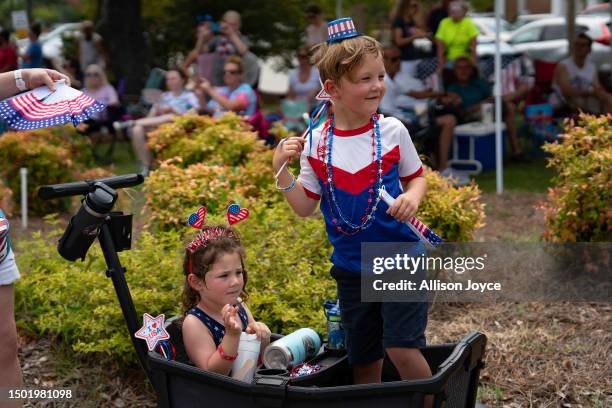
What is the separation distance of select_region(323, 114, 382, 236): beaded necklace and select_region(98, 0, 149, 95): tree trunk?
12.0 meters

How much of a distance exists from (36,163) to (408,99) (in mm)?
4156

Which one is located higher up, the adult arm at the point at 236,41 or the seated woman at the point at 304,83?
the adult arm at the point at 236,41

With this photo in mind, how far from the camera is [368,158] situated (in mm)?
3230

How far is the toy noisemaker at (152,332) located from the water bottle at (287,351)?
38cm

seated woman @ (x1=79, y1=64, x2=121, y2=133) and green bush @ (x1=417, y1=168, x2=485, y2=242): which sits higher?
green bush @ (x1=417, y1=168, x2=485, y2=242)

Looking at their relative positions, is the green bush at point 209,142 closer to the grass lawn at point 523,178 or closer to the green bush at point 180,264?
the green bush at point 180,264

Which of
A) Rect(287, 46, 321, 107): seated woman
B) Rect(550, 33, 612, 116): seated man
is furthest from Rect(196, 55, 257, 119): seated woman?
Rect(550, 33, 612, 116): seated man

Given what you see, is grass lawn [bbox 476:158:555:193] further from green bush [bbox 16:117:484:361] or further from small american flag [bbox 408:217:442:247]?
small american flag [bbox 408:217:442:247]

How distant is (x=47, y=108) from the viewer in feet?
10.5

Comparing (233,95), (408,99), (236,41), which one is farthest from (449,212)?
(236,41)

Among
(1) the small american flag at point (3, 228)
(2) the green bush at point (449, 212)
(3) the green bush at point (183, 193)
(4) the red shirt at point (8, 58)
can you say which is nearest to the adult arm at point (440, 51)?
(3) the green bush at point (183, 193)

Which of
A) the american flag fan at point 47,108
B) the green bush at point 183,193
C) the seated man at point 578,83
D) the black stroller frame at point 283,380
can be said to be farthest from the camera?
the seated man at point 578,83

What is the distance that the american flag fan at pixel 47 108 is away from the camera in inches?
124

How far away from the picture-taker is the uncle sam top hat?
3234mm
